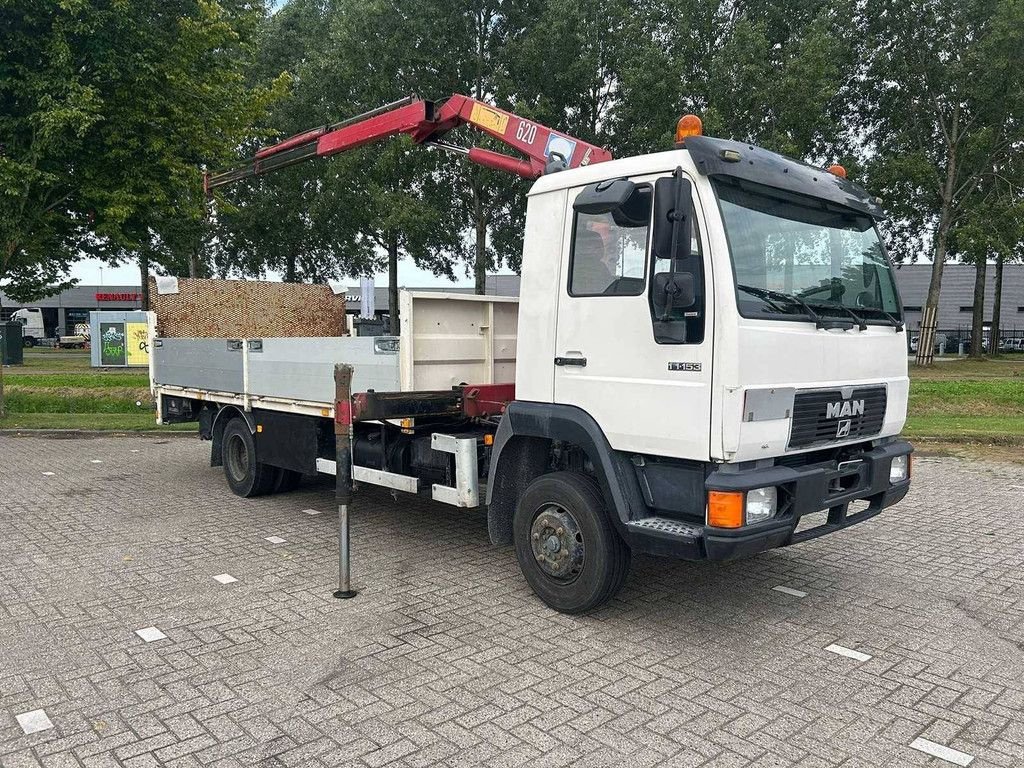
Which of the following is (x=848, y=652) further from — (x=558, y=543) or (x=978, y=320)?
(x=978, y=320)

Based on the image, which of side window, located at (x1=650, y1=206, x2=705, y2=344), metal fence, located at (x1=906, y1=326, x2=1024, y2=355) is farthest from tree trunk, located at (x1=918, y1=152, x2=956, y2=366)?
side window, located at (x1=650, y1=206, x2=705, y2=344)

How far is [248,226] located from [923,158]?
81.6 ft

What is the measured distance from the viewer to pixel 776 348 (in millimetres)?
4125

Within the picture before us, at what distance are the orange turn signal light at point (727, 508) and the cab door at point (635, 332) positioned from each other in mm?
239

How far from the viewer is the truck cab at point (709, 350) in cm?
402

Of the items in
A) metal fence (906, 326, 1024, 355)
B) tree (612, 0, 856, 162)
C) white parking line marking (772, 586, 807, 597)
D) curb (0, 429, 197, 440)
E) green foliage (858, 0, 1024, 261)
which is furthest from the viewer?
metal fence (906, 326, 1024, 355)

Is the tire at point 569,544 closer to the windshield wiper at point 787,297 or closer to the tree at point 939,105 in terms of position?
the windshield wiper at point 787,297

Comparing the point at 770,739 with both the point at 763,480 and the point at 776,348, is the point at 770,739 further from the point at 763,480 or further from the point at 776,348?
the point at 776,348

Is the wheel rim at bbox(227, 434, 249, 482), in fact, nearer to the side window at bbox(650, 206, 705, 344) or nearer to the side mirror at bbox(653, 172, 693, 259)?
the side window at bbox(650, 206, 705, 344)

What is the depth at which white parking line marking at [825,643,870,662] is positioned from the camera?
420 cm

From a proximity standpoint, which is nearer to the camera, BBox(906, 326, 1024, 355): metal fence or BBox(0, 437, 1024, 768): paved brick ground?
BBox(0, 437, 1024, 768): paved brick ground

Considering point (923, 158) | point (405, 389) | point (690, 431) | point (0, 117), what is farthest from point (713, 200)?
point (923, 158)

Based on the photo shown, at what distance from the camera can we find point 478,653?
167 inches

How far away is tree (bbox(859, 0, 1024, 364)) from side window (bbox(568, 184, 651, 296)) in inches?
992
